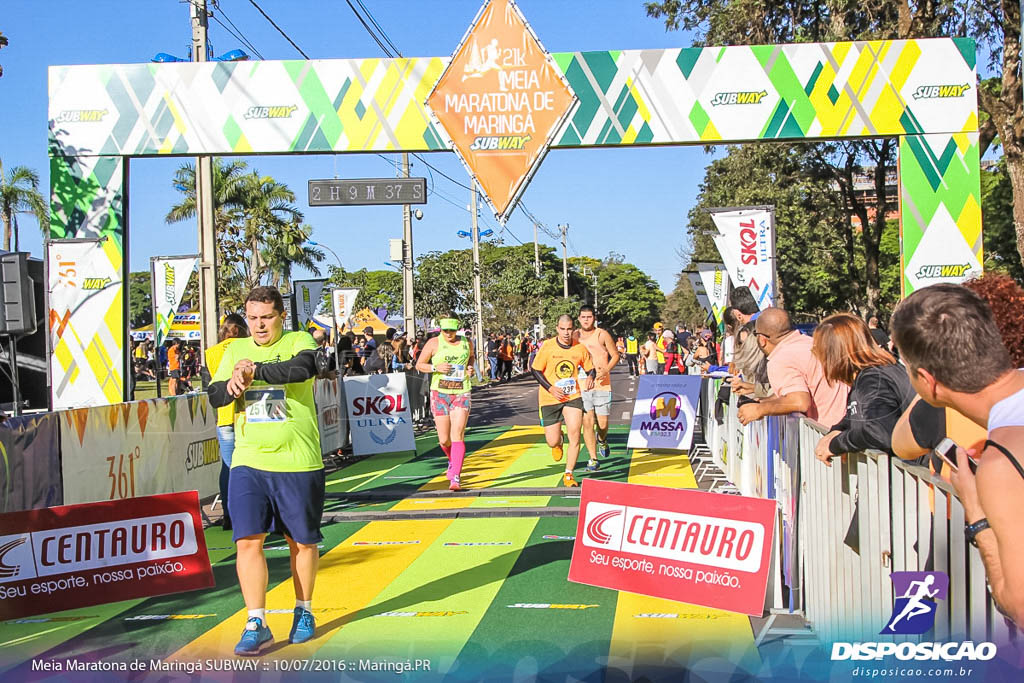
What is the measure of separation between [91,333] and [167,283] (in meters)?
7.59

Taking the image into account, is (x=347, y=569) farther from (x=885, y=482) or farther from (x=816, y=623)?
(x=885, y=482)

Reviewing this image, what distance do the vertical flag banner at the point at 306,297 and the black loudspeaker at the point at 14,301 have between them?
26.1 ft

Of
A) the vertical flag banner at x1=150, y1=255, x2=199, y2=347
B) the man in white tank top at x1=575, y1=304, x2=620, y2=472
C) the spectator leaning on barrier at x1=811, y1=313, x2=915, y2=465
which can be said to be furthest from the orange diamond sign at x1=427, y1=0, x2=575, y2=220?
the vertical flag banner at x1=150, y1=255, x2=199, y2=347

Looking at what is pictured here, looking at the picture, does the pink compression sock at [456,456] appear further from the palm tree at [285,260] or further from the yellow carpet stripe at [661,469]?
the palm tree at [285,260]

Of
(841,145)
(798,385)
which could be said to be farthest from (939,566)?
(841,145)

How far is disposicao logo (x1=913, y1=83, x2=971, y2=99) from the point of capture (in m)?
11.1

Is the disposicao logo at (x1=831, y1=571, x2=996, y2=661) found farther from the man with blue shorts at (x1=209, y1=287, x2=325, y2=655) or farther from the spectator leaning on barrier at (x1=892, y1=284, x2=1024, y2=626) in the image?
the man with blue shorts at (x1=209, y1=287, x2=325, y2=655)

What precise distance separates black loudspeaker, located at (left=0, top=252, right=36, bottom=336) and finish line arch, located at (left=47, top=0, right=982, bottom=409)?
8.13 ft

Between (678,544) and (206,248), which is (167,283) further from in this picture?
(678,544)

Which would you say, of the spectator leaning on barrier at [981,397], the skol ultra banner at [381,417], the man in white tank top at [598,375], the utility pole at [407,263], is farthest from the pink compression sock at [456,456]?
the utility pole at [407,263]

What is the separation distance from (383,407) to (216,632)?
8.56 m

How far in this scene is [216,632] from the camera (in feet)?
18.6

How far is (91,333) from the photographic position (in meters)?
11.3

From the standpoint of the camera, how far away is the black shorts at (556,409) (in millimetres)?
10984
